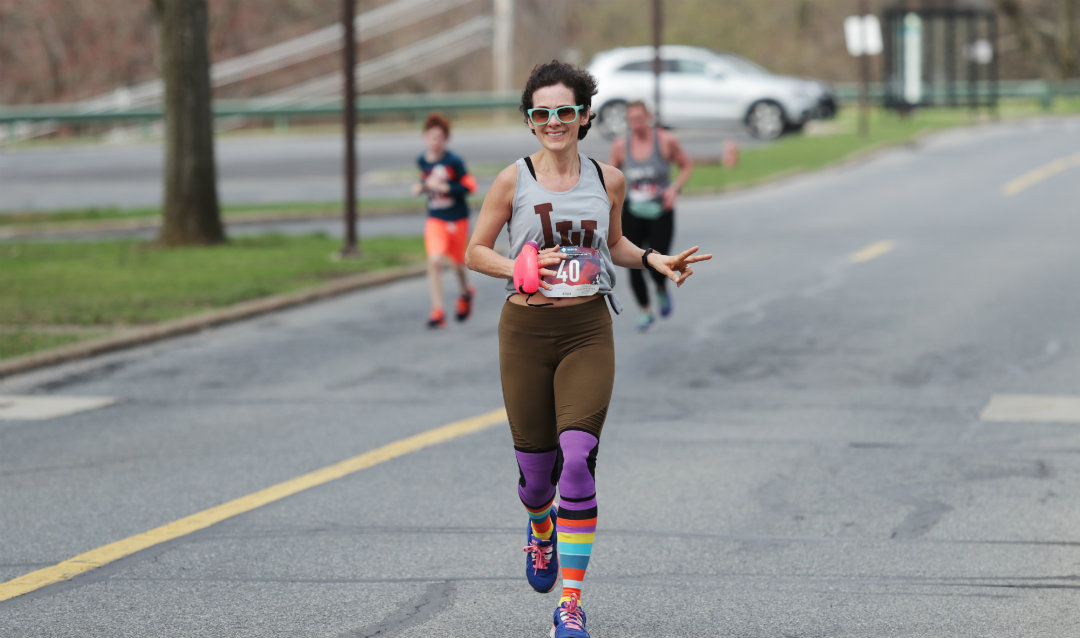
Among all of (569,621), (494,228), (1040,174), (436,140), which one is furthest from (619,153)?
(1040,174)

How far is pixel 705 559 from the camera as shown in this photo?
6.48 meters

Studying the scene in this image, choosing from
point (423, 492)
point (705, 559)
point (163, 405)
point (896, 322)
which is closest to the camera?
point (705, 559)

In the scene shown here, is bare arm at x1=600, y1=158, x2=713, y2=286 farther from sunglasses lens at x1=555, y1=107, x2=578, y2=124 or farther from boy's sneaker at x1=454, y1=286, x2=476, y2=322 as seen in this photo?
boy's sneaker at x1=454, y1=286, x2=476, y2=322

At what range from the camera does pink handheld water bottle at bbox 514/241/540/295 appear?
Answer: 5.35 m

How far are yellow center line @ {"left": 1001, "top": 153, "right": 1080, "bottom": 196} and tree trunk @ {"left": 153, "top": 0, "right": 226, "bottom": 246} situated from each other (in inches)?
518

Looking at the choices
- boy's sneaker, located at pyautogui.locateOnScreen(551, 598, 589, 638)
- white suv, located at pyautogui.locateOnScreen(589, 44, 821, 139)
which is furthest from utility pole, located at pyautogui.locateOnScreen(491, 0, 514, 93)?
boy's sneaker, located at pyautogui.locateOnScreen(551, 598, 589, 638)

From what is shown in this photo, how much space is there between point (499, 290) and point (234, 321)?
3108mm

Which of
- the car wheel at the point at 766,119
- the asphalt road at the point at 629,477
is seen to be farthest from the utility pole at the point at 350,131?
the car wheel at the point at 766,119

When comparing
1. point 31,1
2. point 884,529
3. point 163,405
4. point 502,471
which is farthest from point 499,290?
point 31,1

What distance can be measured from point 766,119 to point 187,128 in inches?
884

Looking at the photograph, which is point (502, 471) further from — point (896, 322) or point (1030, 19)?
point (1030, 19)

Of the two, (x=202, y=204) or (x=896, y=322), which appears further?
(x=202, y=204)

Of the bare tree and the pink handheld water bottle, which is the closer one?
the pink handheld water bottle

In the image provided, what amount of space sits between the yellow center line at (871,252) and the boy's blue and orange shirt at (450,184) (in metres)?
6.09
